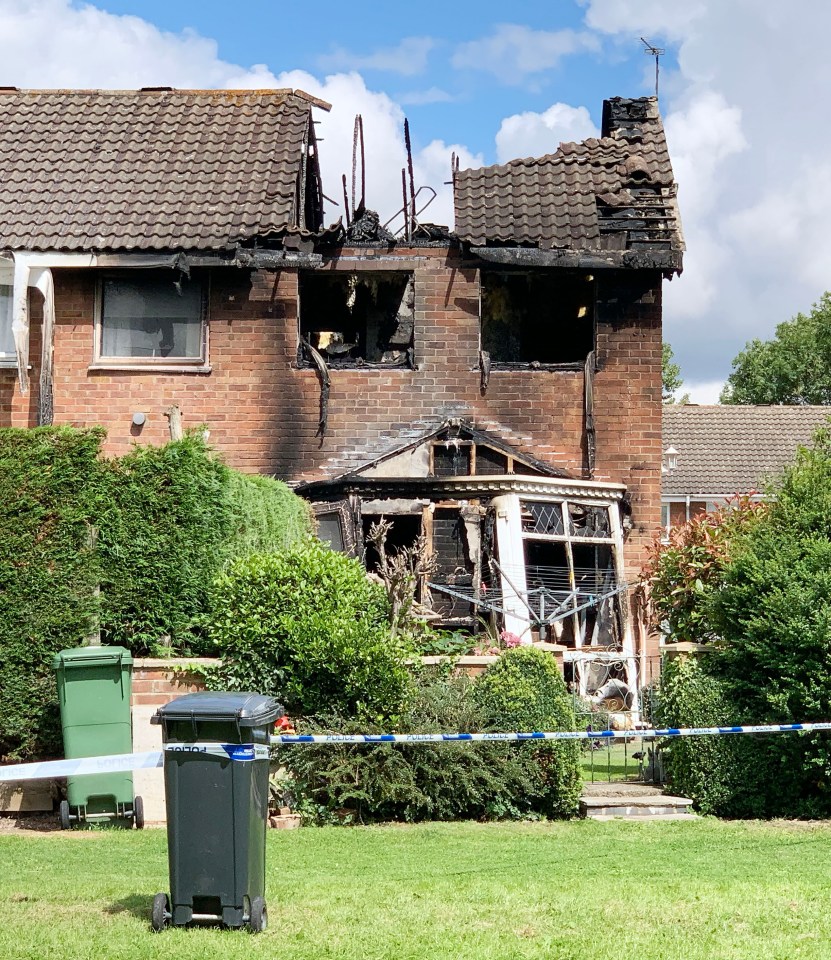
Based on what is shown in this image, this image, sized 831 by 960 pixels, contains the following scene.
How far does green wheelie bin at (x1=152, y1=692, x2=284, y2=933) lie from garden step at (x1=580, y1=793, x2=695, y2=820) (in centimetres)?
534

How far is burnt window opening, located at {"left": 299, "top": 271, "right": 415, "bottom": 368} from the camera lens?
61.8 ft

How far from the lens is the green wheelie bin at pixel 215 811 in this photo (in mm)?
7191

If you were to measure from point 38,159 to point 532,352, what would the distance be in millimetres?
7895

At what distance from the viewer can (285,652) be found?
40.1ft

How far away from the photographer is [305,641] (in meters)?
12.1

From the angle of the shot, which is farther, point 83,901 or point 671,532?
point 671,532

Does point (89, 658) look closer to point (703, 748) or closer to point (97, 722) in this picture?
point (97, 722)

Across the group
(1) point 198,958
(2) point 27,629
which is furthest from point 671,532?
(1) point 198,958

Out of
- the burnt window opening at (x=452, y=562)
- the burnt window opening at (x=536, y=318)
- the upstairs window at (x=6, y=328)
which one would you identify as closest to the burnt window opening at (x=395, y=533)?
the burnt window opening at (x=452, y=562)

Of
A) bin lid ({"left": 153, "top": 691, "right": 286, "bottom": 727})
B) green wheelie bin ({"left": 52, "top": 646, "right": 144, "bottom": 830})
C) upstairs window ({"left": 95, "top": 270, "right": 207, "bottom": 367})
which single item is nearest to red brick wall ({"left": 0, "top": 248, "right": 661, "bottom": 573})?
upstairs window ({"left": 95, "top": 270, "right": 207, "bottom": 367})

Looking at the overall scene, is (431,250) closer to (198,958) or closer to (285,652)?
(285,652)

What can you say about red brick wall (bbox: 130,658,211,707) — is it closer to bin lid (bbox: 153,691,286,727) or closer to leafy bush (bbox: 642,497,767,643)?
bin lid (bbox: 153,691,286,727)

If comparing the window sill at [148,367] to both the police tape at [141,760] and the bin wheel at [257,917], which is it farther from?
the bin wheel at [257,917]

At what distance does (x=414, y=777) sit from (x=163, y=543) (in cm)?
360
